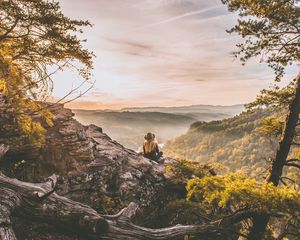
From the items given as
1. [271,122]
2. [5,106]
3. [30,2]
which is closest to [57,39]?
[30,2]

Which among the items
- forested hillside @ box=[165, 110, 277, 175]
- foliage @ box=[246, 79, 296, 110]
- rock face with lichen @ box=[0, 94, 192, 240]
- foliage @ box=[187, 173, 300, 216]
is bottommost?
forested hillside @ box=[165, 110, 277, 175]

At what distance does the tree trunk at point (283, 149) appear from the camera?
27.2ft

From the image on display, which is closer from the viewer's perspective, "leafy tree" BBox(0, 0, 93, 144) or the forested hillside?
"leafy tree" BBox(0, 0, 93, 144)

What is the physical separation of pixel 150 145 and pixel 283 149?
7.70 metres

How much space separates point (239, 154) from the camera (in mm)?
150375

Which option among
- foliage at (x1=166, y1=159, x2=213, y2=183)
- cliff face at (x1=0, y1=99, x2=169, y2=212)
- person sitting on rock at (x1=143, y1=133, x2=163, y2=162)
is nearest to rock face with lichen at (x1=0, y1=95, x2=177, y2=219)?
cliff face at (x1=0, y1=99, x2=169, y2=212)

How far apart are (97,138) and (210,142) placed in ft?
595

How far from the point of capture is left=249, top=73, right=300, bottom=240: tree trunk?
27.2 feet

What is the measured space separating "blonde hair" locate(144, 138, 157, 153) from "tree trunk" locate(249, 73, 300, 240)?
23.8 ft

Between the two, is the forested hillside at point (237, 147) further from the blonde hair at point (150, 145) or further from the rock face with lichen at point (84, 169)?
the rock face with lichen at point (84, 169)

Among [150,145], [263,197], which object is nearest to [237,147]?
[150,145]

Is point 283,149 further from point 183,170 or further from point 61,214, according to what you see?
point 61,214

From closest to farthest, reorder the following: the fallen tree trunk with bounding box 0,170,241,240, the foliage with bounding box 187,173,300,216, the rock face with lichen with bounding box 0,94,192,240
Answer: the foliage with bounding box 187,173,300,216 → the fallen tree trunk with bounding box 0,170,241,240 → the rock face with lichen with bounding box 0,94,192,240

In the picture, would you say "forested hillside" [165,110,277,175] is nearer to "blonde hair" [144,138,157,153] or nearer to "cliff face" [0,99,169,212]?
"blonde hair" [144,138,157,153]
